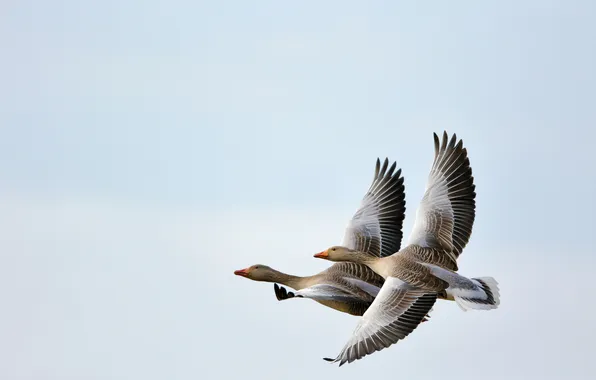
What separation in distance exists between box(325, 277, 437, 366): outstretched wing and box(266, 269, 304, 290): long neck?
7.51ft

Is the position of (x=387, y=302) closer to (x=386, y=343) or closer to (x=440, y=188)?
(x=386, y=343)

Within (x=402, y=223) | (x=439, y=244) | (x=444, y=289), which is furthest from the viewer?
(x=402, y=223)

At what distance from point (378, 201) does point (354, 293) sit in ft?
8.94

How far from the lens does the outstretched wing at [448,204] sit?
19578 millimetres

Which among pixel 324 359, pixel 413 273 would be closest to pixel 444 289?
pixel 413 273

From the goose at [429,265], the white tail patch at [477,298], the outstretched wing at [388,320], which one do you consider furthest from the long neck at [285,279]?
the white tail patch at [477,298]

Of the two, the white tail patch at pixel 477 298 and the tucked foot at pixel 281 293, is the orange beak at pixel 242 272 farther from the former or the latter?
the white tail patch at pixel 477 298

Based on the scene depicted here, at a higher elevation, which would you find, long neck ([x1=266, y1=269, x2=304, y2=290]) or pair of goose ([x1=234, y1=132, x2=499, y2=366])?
pair of goose ([x1=234, y1=132, x2=499, y2=366])

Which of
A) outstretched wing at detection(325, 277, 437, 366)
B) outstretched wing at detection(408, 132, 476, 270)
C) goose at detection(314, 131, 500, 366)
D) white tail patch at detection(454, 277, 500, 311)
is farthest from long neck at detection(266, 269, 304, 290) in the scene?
white tail patch at detection(454, 277, 500, 311)

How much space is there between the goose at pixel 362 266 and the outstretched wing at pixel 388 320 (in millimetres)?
942

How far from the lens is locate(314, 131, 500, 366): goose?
1725 cm

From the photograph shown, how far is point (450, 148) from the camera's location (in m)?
20.7

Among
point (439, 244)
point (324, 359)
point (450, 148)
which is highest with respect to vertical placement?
point (450, 148)

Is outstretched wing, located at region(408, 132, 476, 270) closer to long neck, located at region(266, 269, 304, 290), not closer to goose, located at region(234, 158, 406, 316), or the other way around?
goose, located at region(234, 158, 406, 316)
